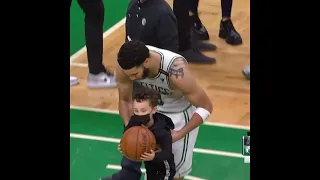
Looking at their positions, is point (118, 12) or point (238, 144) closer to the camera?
point (238, 144)

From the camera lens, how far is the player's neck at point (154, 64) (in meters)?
3.08

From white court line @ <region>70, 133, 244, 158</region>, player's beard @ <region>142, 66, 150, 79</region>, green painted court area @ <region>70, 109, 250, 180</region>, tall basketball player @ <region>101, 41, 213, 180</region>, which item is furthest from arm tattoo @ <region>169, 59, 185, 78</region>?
white court line @ <region>70, 133, 244, 158</region>

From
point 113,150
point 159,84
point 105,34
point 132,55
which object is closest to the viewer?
point 132,55

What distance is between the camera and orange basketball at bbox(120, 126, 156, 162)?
299 centimetres

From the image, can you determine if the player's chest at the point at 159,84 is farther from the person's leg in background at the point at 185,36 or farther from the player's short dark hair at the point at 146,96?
the person's leg in background at the point at 185,36

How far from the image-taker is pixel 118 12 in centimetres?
773

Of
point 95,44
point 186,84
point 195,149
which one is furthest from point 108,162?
point 95,44

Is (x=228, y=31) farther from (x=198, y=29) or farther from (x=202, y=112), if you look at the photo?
(x=202, y=112)

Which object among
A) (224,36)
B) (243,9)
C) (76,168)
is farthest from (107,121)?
(243,9)

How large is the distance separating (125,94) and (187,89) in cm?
47

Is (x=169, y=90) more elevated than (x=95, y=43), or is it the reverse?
(x=169, y=90)

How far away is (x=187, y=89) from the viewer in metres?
3.08

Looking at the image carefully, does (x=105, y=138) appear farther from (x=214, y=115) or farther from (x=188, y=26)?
(x=188, y=26)
